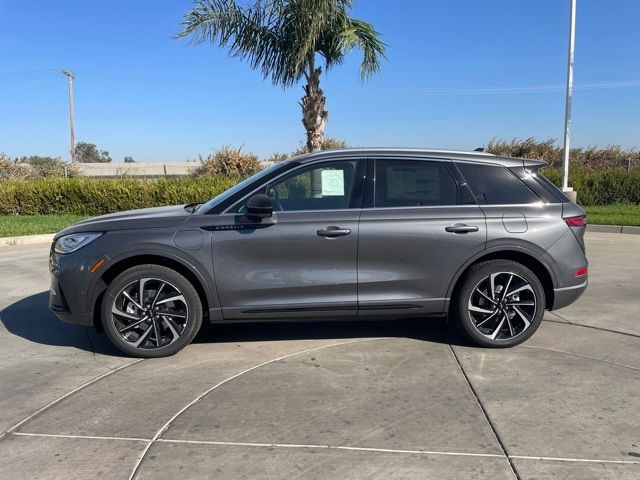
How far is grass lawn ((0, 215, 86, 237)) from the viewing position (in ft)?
40.8

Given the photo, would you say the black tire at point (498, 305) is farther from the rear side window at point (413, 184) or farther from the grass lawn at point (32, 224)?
the grass lawn at point (32, 224)

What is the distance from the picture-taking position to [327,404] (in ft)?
12.3

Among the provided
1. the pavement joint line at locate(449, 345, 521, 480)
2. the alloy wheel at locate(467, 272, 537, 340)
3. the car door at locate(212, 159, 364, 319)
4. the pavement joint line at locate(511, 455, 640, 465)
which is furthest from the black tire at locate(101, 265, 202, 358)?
the pavement joint line at locate(511, 455, 640, 465)

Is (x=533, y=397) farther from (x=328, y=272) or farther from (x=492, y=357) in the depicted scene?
(x=328, y=272)

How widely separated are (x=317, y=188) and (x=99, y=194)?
13167mm

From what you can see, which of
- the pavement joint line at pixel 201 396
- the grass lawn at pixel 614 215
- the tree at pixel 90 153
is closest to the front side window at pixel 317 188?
the pavement joint line at pixel 201 396

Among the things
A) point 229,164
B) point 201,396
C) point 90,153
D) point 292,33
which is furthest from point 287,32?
point 90,153

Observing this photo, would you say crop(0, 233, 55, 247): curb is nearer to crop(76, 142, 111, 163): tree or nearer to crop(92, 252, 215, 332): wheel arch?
crop(92, 252, 215, 332): wheel arch

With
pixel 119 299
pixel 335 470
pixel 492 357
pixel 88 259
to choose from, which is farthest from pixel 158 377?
pixel 492 357

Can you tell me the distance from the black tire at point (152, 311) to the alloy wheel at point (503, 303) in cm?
244

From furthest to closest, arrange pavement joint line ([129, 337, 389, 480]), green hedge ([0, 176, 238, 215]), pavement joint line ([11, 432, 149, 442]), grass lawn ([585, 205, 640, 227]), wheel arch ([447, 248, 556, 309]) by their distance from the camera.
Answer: green hedge ([0, 176, 238, 215]), grass lawn ([585, 205, 640, 227]), wheel arch ([447, 248, 556, 309]), pavement joint line ([11, 432, 149, 442]), pavement joint line ([129, 337, 389, 480])

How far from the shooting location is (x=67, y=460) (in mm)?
3092

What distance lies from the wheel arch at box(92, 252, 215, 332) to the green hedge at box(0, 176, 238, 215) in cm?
1134

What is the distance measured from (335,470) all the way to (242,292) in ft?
6.44
